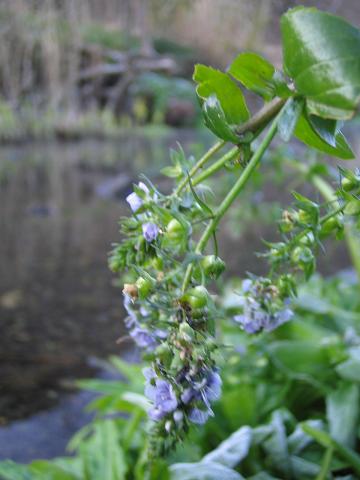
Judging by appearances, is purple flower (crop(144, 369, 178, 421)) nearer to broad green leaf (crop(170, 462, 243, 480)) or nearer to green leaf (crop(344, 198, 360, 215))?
green leaf (crop(344, 198, 360, 215))

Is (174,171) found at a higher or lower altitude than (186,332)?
higher

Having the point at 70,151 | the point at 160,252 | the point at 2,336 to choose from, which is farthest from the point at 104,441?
the point at 70,151

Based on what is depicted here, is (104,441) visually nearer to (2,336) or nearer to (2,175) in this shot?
(2,336)

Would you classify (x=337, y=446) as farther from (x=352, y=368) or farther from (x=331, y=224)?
(x=331, y=224)

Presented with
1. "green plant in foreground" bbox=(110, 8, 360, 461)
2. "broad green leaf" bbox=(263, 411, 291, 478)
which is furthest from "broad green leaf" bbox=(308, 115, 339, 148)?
"broad green leaf" bbox=(263, 411, 291, 478)

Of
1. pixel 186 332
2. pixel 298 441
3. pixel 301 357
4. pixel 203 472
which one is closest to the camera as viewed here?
pixel 186 332

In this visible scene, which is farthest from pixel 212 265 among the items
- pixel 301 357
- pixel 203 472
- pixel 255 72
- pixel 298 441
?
pixel 301 357

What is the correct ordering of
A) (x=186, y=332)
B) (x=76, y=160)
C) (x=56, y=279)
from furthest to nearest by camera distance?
(x=76, y=160), (x=56, y=279), (x=186, y=332)

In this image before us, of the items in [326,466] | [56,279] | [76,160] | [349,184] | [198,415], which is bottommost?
[326,466]
